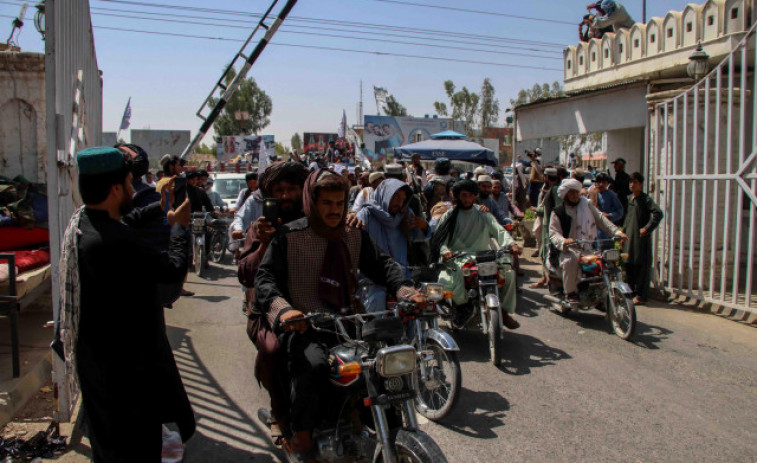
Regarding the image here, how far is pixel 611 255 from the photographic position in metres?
7.04

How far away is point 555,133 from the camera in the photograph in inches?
539

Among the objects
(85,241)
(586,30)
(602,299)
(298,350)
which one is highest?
(586,30)

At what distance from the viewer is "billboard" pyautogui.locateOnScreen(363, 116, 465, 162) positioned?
39219 millimetres

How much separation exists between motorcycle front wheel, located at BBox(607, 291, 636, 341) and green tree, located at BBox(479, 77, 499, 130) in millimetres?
64763

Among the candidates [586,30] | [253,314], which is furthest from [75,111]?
[586,30]

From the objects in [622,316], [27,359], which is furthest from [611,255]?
[27,359]

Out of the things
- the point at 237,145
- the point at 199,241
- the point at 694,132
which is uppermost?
the point at 237,145

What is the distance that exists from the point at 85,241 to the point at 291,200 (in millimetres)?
2088

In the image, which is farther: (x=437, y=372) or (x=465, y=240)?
(x=465, y=240)

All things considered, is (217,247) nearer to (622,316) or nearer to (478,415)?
(622,316)

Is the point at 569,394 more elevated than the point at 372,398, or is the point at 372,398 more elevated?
the point at 372,398

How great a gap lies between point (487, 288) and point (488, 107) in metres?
66.1

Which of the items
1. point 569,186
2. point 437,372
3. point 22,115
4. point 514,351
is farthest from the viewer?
point 22,115

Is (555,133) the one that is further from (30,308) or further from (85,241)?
(85,241)
